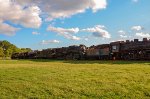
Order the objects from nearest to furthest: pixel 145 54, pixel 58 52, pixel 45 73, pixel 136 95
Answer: pixel 136 95 < pixel 45 73 < pixel 145 54 < pixel 58 52

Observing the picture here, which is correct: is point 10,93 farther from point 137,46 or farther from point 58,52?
point 58,52

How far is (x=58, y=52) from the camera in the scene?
4766 centimetres

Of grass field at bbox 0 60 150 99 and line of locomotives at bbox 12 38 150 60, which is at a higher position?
line of locomotives at bbox 12 38 150 60

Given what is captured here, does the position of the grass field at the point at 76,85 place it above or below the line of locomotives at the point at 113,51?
below

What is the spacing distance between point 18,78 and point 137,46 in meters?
20.4

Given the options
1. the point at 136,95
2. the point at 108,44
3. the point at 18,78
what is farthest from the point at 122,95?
the point at 108,44

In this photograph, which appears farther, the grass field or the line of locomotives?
the line of locomotives

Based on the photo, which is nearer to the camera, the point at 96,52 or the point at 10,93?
the point at 10,93

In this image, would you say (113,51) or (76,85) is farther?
(113,51)

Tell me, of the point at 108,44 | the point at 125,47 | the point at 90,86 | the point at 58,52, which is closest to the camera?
the point at 90,86

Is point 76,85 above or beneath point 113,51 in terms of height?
beneath

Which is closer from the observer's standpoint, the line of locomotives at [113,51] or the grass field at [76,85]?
the grass field at [76,85]

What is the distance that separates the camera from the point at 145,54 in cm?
3103

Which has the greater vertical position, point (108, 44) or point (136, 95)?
point (108, 44)
